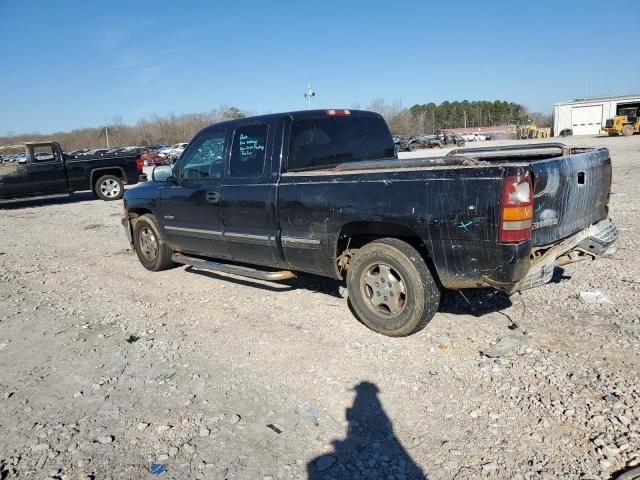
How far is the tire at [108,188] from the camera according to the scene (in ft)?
50.0

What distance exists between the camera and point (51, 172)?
566 inches

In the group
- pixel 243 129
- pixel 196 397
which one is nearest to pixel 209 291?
pixel 243 129

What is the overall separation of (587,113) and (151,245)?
217ft

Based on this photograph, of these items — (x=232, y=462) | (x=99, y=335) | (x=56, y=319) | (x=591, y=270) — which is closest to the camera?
(x=232, y=462)

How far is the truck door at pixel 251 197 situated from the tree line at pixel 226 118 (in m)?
75.0

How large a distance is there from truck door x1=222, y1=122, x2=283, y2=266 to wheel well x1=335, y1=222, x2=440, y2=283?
2.30ft

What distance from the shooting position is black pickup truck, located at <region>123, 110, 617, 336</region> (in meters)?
3.46

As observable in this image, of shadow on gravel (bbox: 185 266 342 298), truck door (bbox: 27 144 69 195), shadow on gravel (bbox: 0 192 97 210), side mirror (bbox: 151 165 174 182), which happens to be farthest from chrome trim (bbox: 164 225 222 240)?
shadow on gravel (bbox: 0 192 97 210)

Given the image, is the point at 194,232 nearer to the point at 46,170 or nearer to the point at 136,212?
the point at 136,212

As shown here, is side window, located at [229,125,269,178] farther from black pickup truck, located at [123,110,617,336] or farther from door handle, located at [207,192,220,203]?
door handle, located at [207,192,220,203]

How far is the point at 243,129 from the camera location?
17.2 ft

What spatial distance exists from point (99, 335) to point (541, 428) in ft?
12.8

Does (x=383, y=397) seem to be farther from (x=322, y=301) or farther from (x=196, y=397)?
(x=322, y=301)

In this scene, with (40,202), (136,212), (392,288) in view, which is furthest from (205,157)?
(40,202)
